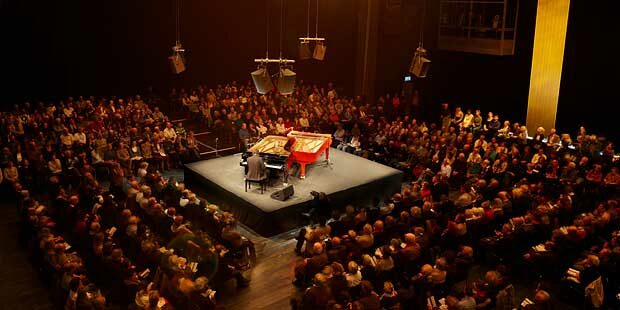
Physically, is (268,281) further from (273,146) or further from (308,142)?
(308,142)

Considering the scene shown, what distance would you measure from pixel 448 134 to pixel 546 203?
409 centimetres

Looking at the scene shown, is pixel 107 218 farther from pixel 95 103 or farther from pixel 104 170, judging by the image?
pixel 95 103

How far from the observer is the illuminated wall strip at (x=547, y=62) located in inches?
519

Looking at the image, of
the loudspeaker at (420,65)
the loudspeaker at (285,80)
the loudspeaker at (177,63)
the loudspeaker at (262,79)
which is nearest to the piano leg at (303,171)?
the loudspeaker at (285,80)

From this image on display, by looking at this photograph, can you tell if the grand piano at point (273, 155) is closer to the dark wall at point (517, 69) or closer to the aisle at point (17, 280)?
the aisle at point (17, 280)

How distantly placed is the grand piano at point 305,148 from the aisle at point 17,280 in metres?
4.84

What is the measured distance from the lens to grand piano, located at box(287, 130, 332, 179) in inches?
433

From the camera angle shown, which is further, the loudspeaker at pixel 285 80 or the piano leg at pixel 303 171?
the piano leg at pixel 303 171

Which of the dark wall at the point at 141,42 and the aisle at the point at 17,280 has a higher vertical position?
the dark wall at the point at 141,42

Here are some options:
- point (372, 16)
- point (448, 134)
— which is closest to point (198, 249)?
point (448, 134)

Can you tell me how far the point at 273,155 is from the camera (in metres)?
10.8

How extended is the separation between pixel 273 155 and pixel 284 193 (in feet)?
3.53

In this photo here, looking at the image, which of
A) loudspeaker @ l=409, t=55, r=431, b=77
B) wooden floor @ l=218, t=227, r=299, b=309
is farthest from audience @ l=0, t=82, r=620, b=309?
loudspeaker @ l=409, t=55, r=431, b=77

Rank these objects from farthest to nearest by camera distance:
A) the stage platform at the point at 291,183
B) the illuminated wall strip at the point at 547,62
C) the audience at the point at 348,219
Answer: the illuminated wall strip at the point at 547,62
the stage platform at the point at 291,183
the audience at the point at 348,219
